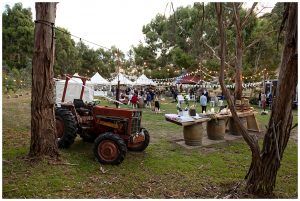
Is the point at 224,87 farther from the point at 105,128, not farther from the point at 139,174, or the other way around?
the point at 105,128

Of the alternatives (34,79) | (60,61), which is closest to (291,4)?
(34,79)

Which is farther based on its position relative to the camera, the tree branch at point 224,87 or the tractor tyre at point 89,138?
the tractor tyre at point 89,138

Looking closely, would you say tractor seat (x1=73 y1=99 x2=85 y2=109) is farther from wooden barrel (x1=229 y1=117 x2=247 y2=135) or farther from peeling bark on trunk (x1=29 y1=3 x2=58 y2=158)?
wooden barrel (x1=229 y1=117 x2=247 y2=135)

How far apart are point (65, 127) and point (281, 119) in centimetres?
423

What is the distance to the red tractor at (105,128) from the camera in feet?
18.9

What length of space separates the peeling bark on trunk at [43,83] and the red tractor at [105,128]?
0.85 meters

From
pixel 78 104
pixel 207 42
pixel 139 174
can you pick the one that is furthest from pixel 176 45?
pixel 139 174

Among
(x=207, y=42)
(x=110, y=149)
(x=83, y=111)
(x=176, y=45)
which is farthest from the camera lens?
(x=176, y=45)

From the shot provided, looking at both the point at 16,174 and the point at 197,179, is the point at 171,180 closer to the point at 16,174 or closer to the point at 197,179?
the point at 197,179

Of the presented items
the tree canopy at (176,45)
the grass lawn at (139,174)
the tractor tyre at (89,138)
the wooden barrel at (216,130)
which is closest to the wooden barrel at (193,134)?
the grass lawn at (139,174)

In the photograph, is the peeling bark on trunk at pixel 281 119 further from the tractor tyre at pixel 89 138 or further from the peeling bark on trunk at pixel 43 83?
the tractor tyre at pixel 89 138

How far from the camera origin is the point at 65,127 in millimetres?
6375

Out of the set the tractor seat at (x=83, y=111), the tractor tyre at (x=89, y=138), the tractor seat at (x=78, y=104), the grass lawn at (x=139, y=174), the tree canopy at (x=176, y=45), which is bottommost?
the grass lawn at (x=139, y=174)

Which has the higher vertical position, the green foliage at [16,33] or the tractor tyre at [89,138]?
the green foliage at [16,33]
